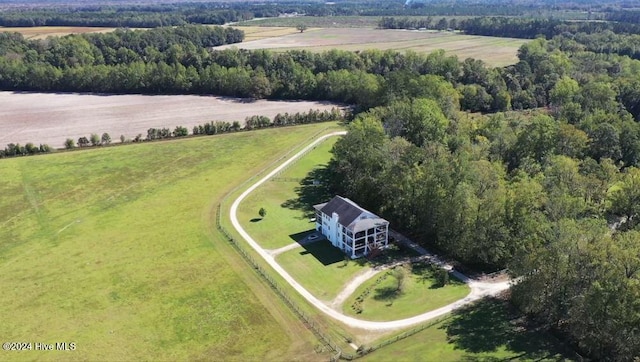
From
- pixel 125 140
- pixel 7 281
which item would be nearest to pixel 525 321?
pixel 7 281

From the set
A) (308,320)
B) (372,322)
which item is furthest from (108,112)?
(372,322)

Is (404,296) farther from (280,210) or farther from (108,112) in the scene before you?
(108,112)

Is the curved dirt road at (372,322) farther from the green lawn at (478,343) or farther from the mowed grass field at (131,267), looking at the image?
the mowed grass field at (131,267)

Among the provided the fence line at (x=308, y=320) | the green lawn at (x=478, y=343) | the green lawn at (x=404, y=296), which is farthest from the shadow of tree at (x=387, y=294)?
the green lawn at (x=478, y=343)

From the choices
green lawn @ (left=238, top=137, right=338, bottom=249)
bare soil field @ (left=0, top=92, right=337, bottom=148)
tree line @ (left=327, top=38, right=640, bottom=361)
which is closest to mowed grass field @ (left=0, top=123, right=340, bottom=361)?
green lawn @ (left=238, top=137, right=338, bottom=249)

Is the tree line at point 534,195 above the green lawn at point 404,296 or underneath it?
above

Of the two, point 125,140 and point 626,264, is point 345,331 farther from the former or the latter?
point 125,140
